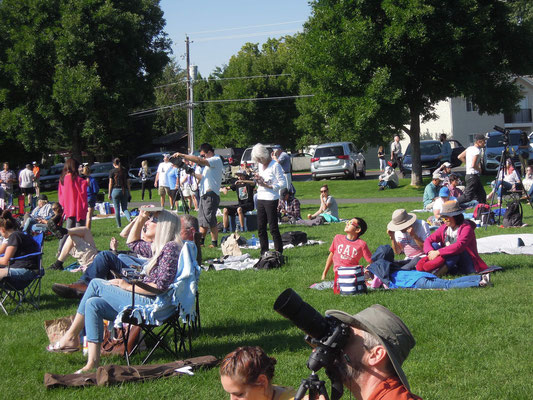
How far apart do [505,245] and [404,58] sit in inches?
597

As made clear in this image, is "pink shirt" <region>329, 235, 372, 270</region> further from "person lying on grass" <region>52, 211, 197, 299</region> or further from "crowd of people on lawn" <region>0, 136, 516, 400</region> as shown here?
"person lying on grass" <region>52, 211, 197, 299</region>

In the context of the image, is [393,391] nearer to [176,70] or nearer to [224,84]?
[224,84]

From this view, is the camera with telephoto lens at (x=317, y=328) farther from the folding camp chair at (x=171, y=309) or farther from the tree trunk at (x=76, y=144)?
the tree trunk at (x=76, y=144)

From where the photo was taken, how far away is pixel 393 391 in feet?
8.67

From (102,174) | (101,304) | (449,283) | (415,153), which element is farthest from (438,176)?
(102,174)

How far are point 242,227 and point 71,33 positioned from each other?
24260 mm

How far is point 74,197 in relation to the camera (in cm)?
1301

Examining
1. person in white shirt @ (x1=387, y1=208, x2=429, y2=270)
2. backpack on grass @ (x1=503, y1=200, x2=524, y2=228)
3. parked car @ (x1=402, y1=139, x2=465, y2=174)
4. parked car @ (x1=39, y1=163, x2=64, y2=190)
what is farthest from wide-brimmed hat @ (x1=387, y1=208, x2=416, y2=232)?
parked car @ (x1=39, y1=163, x2=64, y2=190)

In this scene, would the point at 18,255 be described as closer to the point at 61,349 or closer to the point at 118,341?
the point at 61,349

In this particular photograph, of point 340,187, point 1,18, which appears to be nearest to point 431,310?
point 340,187

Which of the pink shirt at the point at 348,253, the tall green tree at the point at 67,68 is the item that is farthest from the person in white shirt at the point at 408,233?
the tall green tree at the point at 67,68

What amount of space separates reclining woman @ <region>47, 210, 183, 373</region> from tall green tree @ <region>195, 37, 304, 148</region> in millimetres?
43974

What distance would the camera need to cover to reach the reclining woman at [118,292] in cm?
563

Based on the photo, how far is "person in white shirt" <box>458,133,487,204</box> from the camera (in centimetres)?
1464
